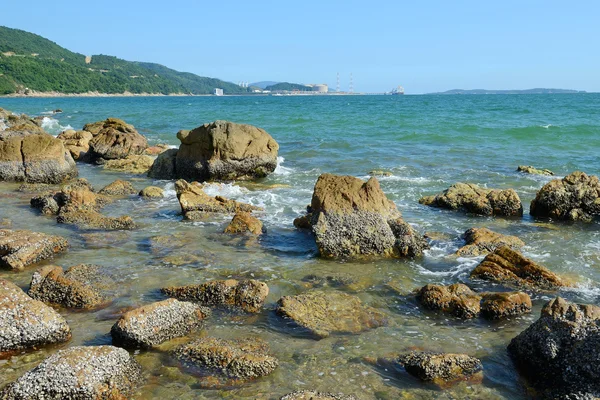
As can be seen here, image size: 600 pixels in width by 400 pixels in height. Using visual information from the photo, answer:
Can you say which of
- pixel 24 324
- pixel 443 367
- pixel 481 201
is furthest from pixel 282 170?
pixel 443 367

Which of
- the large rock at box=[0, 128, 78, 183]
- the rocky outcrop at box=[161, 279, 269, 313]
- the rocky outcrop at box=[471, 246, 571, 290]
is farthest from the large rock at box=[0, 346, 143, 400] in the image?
the large rock at box=[0, 128, 78, 183]

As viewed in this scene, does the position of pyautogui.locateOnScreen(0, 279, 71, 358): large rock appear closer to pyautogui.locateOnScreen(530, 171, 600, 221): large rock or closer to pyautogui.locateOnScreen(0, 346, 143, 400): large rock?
pyautogui.locateOnScreen(0, 346, 143, 400): large rock

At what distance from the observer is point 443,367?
5727 mm

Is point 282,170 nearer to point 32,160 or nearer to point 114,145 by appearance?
point 114,145

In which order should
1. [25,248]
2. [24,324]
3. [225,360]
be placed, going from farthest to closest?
1. [25,248]
2. [24,324]
3. [225,360]

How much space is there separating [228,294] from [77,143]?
20.4 metres

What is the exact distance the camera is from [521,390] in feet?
18.4

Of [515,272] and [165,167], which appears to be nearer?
[515,272]

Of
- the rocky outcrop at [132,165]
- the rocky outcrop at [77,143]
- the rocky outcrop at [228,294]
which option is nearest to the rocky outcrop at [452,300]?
the rocky outcrop at [228,294]

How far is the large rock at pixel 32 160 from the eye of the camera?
1705 centimetres

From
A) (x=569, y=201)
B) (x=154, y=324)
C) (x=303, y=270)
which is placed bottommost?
(x=303, y=270)

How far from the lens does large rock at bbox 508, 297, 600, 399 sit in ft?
17.4

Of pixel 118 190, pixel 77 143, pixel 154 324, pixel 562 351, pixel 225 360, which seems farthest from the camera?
pixel 77 143

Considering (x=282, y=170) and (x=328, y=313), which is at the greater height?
(x=282, y=170)
